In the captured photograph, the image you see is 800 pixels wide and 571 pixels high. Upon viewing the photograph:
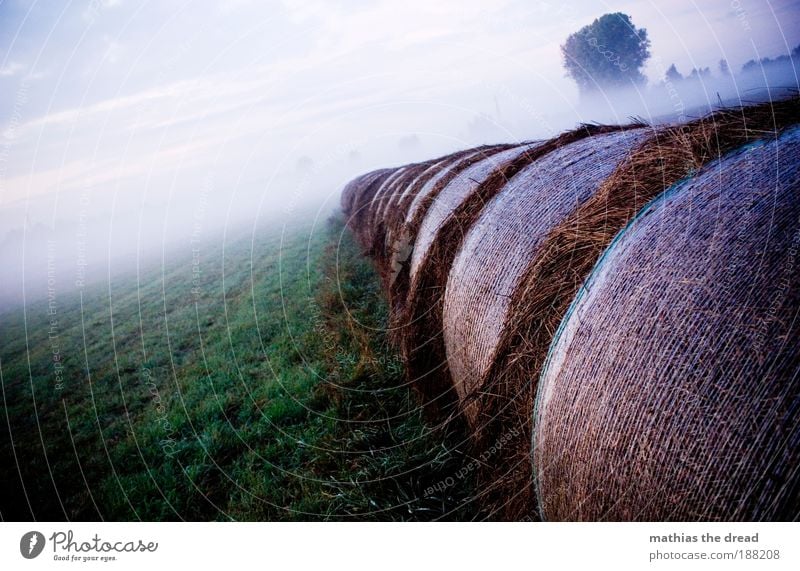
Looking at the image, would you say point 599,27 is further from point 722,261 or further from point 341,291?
point 341,291

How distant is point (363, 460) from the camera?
2500 mm

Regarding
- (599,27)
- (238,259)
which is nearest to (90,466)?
(599,27)

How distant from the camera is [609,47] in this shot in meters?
2.37

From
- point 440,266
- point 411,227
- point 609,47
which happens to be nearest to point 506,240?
point 440,266

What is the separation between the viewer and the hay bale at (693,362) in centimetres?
96

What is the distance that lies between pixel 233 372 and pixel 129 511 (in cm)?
170

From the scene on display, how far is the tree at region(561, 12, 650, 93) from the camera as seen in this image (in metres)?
2.34

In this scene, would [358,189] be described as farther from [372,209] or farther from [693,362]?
[693,362]
